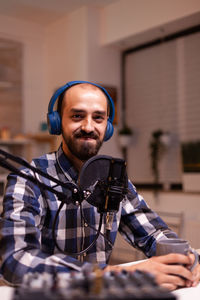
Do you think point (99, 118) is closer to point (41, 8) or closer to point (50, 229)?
point (50, 229)

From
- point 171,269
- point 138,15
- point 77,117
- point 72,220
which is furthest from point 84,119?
point 138,15

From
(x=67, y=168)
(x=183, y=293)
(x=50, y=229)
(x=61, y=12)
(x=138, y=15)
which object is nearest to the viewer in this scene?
(x=183, y=293)

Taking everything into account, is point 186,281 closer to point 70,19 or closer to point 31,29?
point 70,19

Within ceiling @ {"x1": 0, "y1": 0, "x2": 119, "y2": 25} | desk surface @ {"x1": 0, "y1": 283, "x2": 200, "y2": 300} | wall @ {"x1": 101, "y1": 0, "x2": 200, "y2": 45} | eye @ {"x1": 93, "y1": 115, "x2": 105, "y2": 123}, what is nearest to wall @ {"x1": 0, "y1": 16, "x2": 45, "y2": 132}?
ceiling @ {"x1": 0, "y1": 0, "x2": 119, "y2": 25}

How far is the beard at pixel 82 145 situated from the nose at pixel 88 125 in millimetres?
17

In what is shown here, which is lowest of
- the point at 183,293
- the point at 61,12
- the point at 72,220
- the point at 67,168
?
the point at 183,293

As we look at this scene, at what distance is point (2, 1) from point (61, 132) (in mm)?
3446

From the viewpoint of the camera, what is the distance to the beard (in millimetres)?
1220

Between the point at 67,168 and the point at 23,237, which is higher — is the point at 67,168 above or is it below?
above

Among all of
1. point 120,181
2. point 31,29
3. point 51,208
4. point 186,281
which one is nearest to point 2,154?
point 120,181

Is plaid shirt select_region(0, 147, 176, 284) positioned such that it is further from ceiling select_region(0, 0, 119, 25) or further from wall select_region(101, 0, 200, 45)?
ceiling select_region(0, 0, 119, 25)

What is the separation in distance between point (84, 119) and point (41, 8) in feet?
11.7

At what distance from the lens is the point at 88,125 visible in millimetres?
1198

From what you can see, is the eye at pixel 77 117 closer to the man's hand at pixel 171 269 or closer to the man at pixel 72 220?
the man at pixel 72 220
